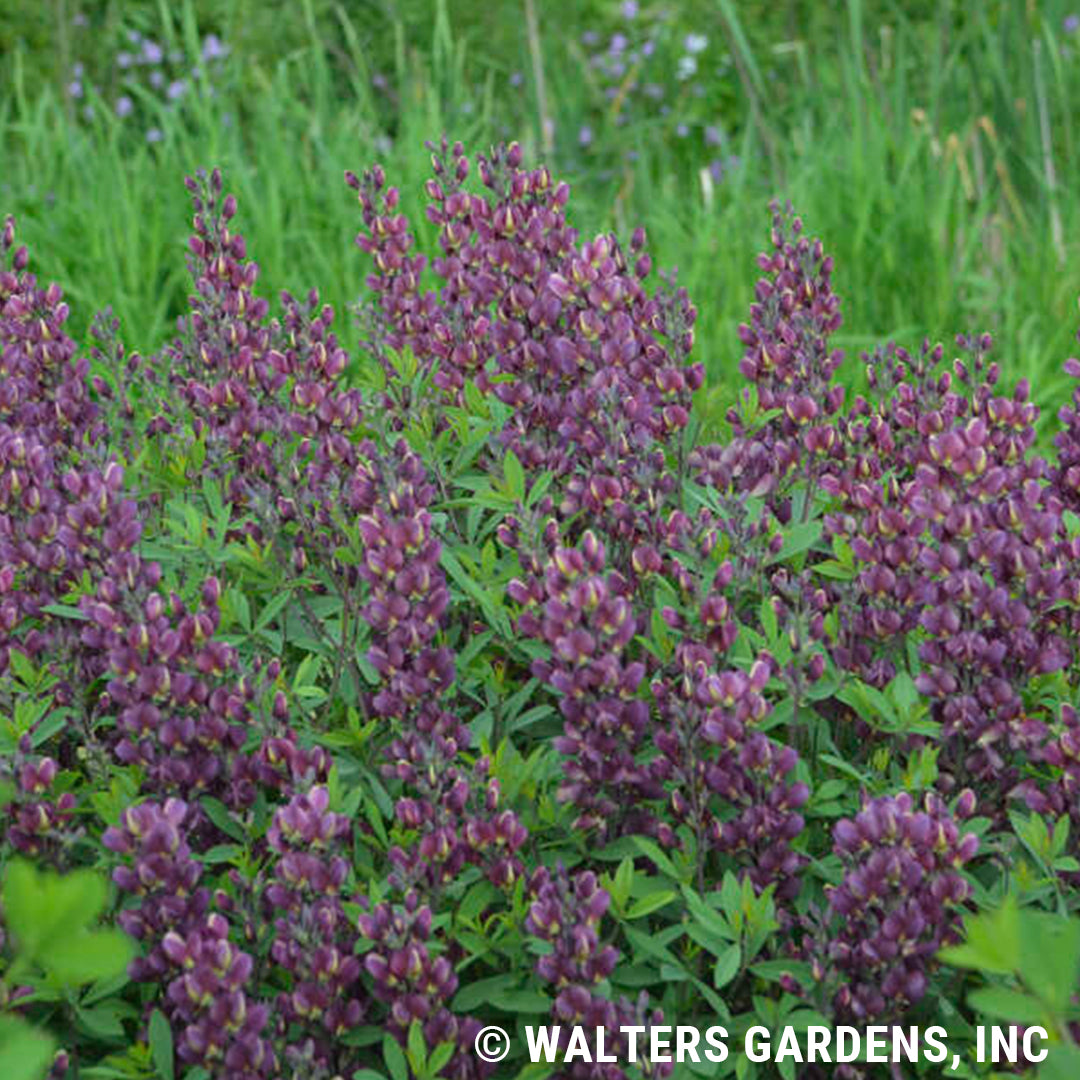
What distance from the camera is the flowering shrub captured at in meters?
1.83

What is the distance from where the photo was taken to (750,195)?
6.52 meters

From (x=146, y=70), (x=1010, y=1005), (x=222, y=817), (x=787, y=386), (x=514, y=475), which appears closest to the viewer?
Answer: (x=1010, y=1005)

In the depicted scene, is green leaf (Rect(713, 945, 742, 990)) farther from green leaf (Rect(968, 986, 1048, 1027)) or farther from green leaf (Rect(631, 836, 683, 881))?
green leaf (Rect(968, 986, 1048, 1027))

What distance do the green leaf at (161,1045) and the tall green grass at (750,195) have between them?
12.2ft

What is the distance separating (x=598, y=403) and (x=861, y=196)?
3.91 meters

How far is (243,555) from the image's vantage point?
225cm

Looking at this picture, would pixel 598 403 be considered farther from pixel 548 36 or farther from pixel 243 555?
pixel 548 36

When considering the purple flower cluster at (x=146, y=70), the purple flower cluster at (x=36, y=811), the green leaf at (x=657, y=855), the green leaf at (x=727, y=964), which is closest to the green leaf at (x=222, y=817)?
the purple flower cluster at (x=36, y=811)

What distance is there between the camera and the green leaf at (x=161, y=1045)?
6.15 ft

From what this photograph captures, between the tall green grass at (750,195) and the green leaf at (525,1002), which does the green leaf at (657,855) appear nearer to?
the green leaf at (525,1002)

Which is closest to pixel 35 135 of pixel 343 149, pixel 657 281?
pixel 343 149

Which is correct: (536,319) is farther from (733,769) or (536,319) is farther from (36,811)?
(36,811)

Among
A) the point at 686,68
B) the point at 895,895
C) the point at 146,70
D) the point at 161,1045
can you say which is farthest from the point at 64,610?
the point at 146,70

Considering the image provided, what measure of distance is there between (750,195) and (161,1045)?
16.9 ft
